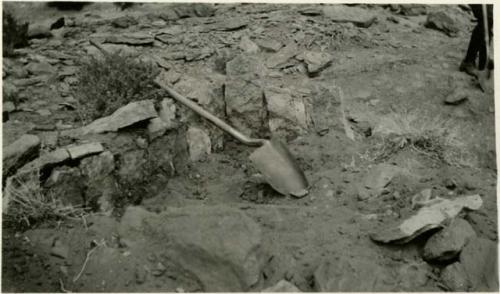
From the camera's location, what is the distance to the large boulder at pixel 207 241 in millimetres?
2242

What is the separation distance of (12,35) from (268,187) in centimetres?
244

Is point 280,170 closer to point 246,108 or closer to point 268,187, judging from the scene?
point 268,187

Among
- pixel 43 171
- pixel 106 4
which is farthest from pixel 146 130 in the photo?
pixel 106 4

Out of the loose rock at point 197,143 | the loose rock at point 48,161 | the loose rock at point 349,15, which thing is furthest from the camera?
the loose rock at point 349,15

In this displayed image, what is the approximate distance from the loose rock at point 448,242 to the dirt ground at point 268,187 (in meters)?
0.06

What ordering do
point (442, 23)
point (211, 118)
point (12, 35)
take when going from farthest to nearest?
point (442, 23), point (12, 35), point (211, 118)

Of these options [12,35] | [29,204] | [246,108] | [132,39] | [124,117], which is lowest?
[246,108]

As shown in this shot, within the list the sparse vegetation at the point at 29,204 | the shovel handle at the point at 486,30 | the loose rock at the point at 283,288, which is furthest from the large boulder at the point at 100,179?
the shovel handle at the point at 486,30

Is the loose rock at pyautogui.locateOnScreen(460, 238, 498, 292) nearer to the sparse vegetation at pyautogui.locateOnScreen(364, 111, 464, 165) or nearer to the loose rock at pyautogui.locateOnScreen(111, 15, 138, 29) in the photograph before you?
the sparse vegetation at pyautogui.locateOnScreen(364, 111, 464, 165)

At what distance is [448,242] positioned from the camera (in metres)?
2.36

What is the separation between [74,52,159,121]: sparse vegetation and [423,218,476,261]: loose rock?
219cm

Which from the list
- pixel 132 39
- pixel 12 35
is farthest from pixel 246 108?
pixel 12 35

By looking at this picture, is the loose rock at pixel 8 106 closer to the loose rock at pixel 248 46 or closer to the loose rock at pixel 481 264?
the loose rock at pixel 248 46

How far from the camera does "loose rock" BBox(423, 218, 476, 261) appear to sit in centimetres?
234
